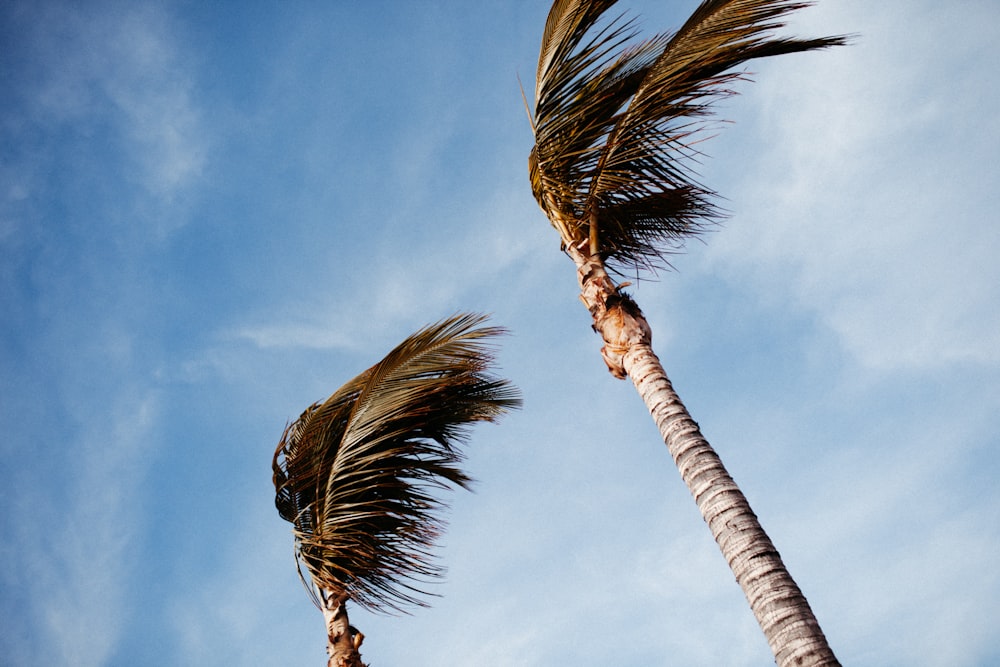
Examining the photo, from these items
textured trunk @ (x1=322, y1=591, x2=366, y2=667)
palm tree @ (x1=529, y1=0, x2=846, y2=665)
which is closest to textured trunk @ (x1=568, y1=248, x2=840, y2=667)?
palm tree @ (x1=529, y1=0, x2=846, y2=665)

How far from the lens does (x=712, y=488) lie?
457 centimetres

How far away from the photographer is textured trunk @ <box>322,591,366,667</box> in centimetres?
679

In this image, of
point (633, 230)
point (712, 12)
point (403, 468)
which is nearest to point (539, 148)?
point (633, 230)

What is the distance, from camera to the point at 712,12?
545 cm

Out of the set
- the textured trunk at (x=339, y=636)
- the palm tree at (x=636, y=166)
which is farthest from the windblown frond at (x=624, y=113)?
the textured trunk at (x=339, y=636)

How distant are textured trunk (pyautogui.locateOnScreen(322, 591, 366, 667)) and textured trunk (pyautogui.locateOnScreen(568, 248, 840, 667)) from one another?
12.0 ft

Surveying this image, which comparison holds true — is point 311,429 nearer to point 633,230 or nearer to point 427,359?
point 427,359

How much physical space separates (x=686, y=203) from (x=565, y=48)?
186 centimetres

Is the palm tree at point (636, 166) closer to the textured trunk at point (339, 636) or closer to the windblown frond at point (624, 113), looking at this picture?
the windblown frond at point (624, 113)

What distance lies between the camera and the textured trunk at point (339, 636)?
267 inches

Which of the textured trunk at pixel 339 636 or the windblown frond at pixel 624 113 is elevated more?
the windblown frond at pixel 624 113

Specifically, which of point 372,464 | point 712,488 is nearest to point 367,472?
point 372,464

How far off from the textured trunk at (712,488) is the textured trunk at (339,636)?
3652 mm

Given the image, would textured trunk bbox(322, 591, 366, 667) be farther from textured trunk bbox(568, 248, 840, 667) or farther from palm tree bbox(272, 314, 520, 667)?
textured trunk bbox(568, 248, 840, 667)
